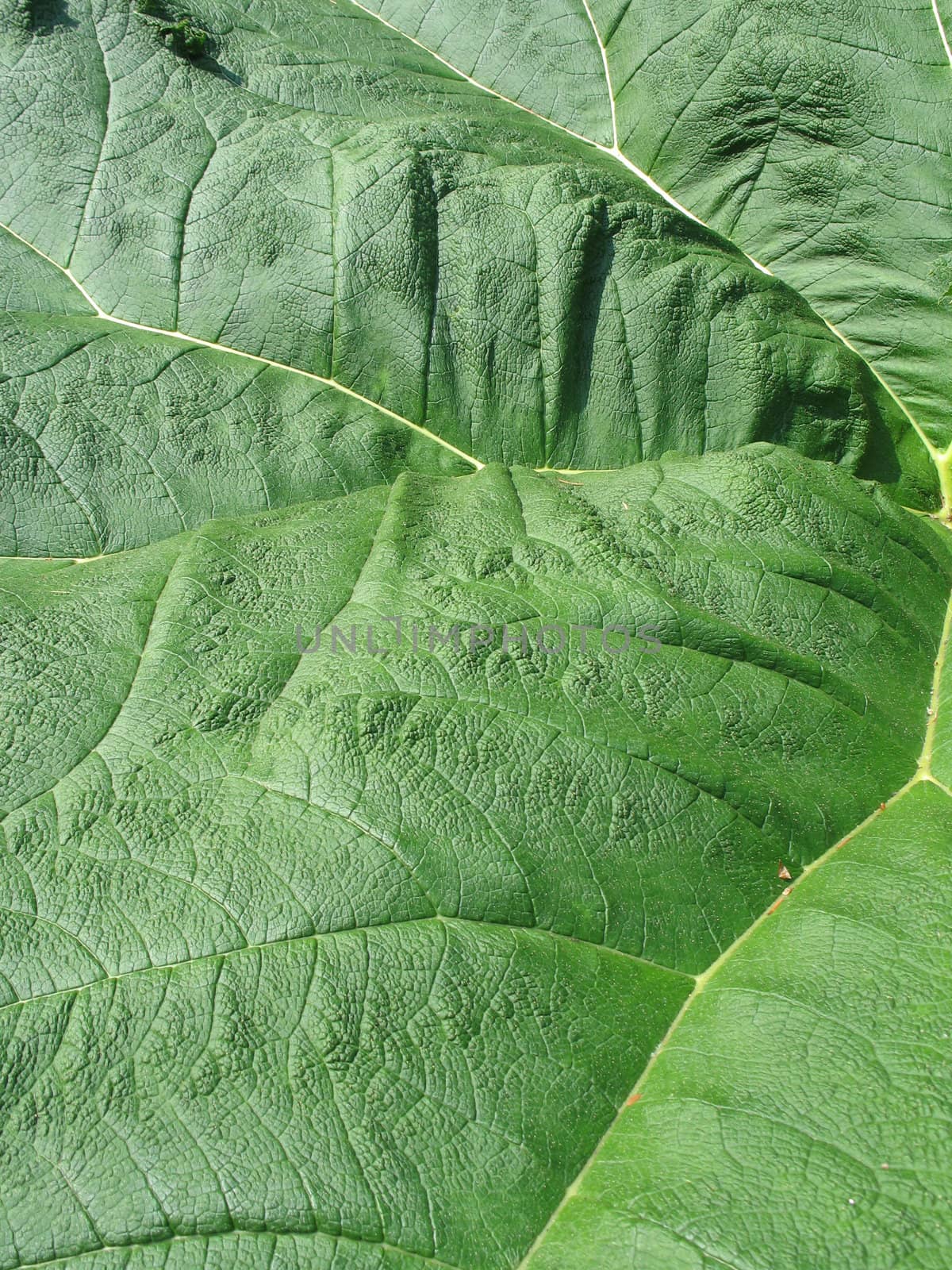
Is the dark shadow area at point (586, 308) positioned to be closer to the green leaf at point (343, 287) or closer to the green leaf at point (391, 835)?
the green leaf at point (343, 287)

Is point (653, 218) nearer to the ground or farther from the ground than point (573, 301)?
farther from the ground

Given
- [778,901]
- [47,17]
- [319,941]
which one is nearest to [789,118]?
[47,17]

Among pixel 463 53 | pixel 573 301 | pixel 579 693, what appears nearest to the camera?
pixel 579 693

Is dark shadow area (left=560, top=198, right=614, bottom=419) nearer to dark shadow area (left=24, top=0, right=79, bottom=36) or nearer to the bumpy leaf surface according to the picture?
the bumpy leaf surface

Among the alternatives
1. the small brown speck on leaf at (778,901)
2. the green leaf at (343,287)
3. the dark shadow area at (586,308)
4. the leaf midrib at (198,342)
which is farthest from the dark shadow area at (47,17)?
the small brown speck on leaf at (778,901)

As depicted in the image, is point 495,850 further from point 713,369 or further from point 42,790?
point 713,369

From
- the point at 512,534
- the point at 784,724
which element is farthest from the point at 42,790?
the point at 784,724
